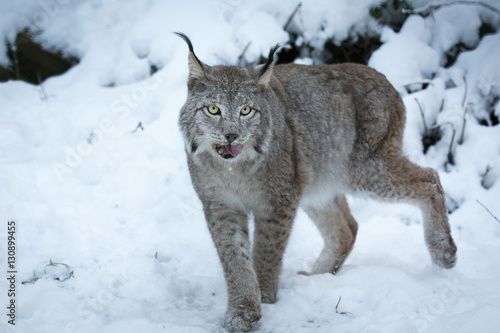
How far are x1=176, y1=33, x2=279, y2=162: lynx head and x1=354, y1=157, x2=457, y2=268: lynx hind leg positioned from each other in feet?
3.97

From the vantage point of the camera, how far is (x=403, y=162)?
426cm

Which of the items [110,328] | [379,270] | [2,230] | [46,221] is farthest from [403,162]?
[2,230]

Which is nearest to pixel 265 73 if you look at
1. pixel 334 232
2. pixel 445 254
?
pixel 334 232

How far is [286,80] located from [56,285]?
8.10 feet

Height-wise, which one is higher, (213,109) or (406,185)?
(213,109)

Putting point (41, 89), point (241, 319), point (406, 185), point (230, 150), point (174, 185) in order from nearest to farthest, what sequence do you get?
point (241, 319)
point (230, 150)
point (406, 185)
point (174, 185)
point (41, 89)

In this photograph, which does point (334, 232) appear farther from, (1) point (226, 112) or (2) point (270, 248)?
(1) point (226, 112)

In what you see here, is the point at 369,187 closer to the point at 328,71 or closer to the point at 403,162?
the point at 403,162

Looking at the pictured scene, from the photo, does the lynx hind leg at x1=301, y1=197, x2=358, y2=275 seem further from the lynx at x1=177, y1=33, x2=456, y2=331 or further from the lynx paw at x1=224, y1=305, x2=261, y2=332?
the lynx paw at x1=224, y1=305, x2=261, y2=332

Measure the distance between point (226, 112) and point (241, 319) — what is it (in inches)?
53.9

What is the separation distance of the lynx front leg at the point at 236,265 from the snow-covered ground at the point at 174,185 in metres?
0.14

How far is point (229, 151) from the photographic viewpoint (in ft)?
10.6

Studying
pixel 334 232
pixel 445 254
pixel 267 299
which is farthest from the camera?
pixel 334 232

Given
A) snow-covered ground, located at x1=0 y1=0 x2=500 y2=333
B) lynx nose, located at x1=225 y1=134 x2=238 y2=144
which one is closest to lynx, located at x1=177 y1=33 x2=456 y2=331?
lynx nose, located at x1=225 y1=134 x2=238 y2=144
